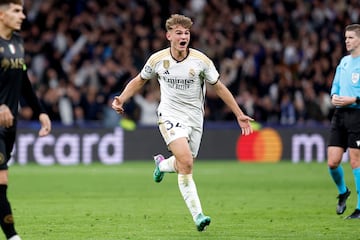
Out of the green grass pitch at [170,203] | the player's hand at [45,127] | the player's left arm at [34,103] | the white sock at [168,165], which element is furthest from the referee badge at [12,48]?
the white sock at [168,165]

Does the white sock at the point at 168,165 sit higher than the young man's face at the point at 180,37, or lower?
lower

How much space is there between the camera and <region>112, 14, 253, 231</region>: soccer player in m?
11.2

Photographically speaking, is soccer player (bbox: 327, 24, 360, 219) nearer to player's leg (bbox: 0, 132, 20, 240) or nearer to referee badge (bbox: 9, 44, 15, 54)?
referee badge (bbox: 9, 44, 15, 54)

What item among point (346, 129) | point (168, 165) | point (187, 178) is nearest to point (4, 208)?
point (187, 178)

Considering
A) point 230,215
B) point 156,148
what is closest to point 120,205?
point 230,215

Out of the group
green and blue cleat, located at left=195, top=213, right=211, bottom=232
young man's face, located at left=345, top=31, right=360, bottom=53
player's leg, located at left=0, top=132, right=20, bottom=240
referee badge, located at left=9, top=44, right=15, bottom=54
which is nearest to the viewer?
player's leg, located at left=0, top=132, right=20, bottom=240

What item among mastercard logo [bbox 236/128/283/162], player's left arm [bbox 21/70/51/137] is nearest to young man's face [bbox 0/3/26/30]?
player's left arm [bbox 21/70/51/137]

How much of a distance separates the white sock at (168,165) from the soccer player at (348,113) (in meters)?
2.39

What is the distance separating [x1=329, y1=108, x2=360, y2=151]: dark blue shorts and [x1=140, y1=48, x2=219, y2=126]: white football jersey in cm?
234

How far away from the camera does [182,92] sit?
1142cm

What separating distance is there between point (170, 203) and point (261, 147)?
38.2ft

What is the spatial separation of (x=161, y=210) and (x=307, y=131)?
42.7ft

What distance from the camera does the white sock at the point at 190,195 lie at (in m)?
10.8

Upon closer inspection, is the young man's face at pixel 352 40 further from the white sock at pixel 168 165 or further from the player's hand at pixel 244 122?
the white sock at pixel 168 165
